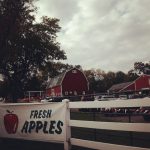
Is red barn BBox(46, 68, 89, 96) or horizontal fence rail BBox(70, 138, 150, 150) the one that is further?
red barn BBox(46, 68, 89, 96)

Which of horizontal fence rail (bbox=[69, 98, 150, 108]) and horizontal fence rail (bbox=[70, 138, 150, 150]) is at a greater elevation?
horizontal fence rail (bbox=[69, 98, 150, 108])

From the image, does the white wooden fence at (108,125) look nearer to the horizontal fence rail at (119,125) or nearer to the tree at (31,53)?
the horizontal fence rail at (119,125)

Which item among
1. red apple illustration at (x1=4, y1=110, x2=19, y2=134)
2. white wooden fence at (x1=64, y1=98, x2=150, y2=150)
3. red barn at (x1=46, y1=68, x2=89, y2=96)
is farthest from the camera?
red barn at (x1=46, y1=68, x2=89, y2=96)

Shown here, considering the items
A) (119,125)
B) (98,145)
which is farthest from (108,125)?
(98,145)

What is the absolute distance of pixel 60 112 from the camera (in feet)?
31.0

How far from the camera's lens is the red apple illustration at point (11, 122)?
10969 millimetres

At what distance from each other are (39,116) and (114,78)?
130 metres

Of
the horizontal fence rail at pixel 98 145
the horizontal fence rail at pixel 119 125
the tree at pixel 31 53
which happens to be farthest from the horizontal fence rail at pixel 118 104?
the tree at pixel 31 53

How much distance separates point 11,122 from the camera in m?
11.1

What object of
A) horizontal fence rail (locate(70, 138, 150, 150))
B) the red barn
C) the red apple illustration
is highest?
the red barn

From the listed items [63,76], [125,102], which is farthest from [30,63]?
[125,102]

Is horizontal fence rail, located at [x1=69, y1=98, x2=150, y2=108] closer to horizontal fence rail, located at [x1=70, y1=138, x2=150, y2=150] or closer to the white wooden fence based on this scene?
the white wooden fence

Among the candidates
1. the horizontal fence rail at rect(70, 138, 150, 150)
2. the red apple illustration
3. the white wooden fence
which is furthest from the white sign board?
the horizontal fence rail at rect(70, 138, 150, 150)

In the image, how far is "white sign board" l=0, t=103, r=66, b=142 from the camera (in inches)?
372
